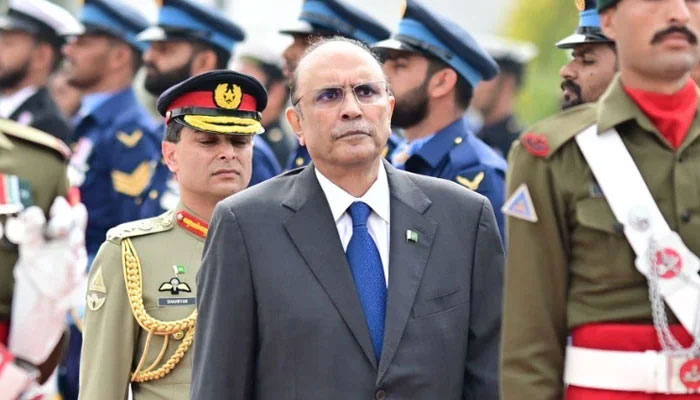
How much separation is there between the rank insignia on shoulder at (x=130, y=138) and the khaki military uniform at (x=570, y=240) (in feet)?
21.6

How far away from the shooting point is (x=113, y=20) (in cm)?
1274

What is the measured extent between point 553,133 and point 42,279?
162 centimetres

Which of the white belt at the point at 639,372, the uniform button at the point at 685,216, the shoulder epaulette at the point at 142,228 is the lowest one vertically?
the white belt at the point at 639,372

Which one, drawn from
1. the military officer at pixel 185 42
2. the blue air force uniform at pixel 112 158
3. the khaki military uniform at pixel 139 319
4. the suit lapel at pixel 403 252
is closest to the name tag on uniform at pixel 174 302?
the khaki military uniform at pixel 139 319

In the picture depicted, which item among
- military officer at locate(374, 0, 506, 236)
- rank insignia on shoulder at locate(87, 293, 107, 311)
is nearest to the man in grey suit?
rank insignia on shoulder at locate(87, 293, 107, 311)

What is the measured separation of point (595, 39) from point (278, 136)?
6899mm

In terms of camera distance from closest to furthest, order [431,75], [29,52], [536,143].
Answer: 1. [536,143]
2. [431,75]
3. [29,52]

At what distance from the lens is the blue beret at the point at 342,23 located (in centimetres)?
1014

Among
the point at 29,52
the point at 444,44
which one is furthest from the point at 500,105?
the point at 444,44

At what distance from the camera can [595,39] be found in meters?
7.74

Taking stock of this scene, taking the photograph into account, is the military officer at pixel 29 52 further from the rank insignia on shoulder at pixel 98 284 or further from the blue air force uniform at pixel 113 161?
the rank insignia on shoulder at pixel 98 284

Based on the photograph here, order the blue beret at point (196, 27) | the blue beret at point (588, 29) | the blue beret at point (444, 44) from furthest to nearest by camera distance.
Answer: the blue beret at point (196, 27) < the blue beret at point (444, 44) < the blue beret at point (588, 29)

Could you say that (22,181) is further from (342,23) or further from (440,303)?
(342,23)

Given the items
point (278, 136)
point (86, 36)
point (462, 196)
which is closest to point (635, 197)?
point (462, 196)
